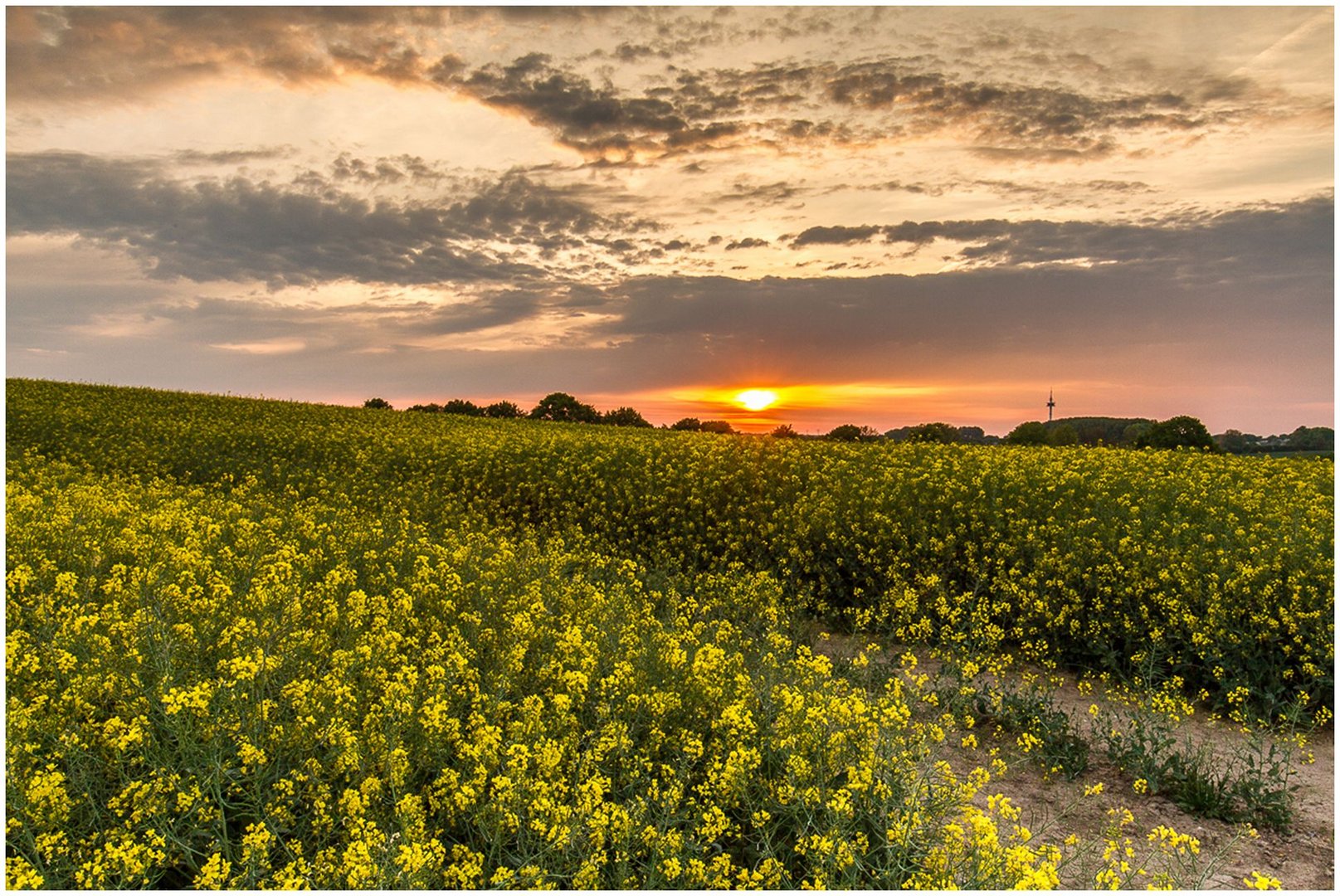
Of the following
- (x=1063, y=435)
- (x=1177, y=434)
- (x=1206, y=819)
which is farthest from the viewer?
(x=1063, y=435)

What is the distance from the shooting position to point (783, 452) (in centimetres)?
1425

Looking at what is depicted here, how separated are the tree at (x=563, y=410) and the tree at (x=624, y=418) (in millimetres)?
439

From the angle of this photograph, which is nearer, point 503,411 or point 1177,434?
point 1177,434

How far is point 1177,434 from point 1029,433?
4.11 metres

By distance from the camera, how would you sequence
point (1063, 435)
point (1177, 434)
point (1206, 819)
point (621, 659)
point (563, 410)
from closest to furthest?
1. point (621, 659)
2. point (1206, 819)
3. point (1177, 434)
4. point (1063, 435)
5. point (563, 410)

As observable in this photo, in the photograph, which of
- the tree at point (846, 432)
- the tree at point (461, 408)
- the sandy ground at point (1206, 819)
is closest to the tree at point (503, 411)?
the tree at point (461, 408)

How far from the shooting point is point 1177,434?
70.0ft

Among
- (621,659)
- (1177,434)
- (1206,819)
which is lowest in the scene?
(1206,819)

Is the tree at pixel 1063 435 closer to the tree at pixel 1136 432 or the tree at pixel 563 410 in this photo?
the tree at pixel 1136 432

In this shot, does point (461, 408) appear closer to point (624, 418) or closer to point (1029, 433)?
point (624, 418)

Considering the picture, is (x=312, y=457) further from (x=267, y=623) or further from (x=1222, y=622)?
(x=1222, y=622)

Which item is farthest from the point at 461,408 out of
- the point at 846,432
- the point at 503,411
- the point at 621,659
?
the point at 621,659

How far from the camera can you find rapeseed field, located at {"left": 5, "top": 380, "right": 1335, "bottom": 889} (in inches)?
161

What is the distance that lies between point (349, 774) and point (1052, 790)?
4.95 metres
